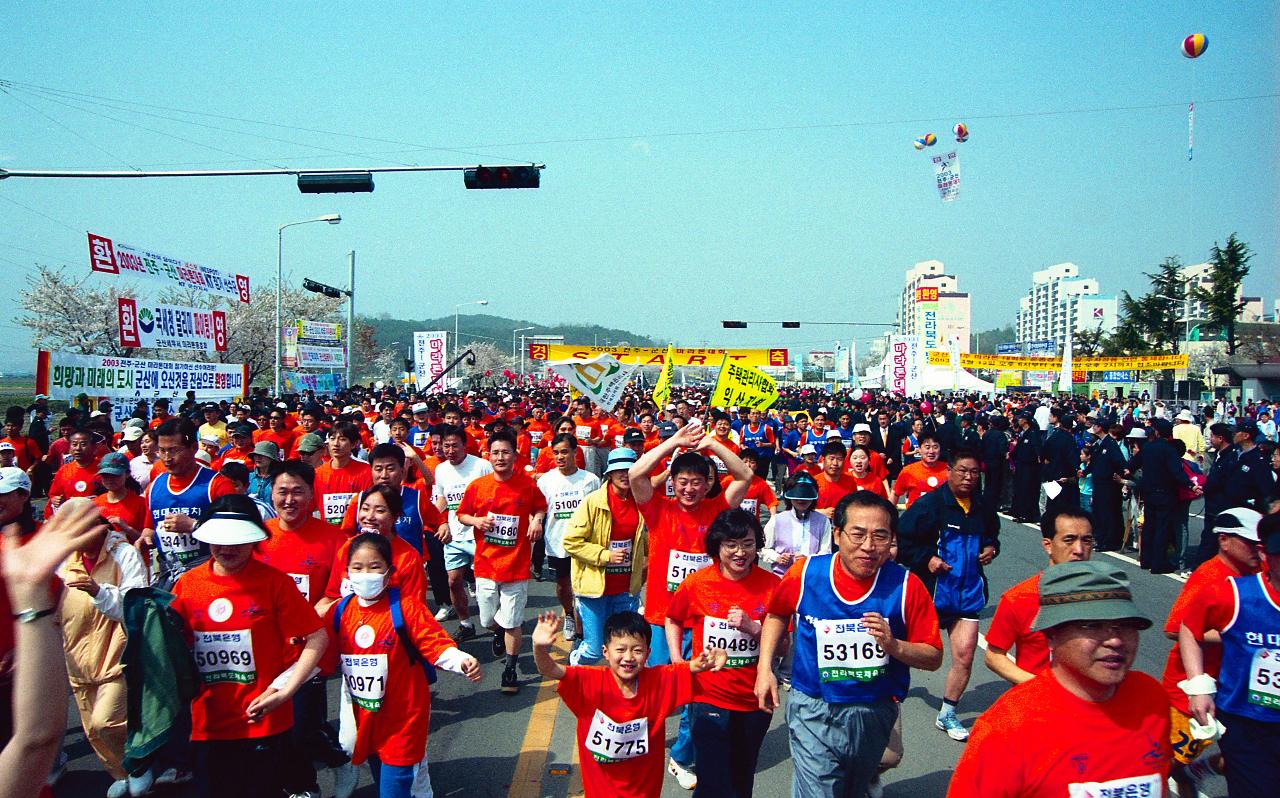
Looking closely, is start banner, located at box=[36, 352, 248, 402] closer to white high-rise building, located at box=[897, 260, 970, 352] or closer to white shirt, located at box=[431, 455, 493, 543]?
white shirt, located at box=[431, 455, 493, 543]

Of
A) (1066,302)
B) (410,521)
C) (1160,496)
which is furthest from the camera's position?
(1066,302)

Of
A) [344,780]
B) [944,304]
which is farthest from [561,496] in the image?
[944,304]

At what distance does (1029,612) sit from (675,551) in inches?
81.8

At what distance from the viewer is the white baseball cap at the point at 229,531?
385 cm

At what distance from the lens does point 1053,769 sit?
2.39m

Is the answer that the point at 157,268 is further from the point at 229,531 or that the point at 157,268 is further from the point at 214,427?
the point at 229,531

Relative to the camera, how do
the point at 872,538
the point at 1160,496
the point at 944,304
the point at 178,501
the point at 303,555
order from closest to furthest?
the point at 872,538 → the point at 303,555 → the point at 178,501 → the point at 1160,496 → the point at 944,304

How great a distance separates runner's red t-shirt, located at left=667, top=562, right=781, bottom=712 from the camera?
4.19 m

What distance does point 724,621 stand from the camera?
4.27 m

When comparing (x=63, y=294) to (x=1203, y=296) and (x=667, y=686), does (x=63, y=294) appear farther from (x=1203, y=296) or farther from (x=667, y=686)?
(x=1203, y=296)

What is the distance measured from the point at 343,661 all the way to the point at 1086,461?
14145mm

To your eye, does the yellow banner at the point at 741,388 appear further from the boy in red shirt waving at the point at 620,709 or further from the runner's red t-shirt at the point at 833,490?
the boy in red shirt waving at the point at 620,709

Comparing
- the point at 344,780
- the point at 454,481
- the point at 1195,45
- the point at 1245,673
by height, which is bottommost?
the point at 344,780

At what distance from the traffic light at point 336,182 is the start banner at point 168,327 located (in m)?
9.48
